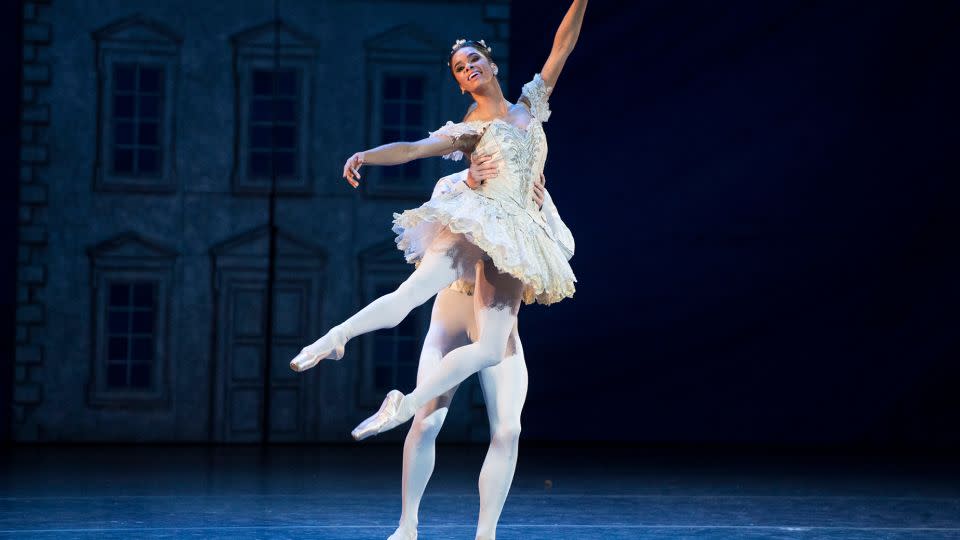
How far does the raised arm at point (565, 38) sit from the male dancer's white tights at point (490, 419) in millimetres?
764

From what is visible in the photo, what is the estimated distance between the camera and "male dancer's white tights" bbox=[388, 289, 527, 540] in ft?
12.1

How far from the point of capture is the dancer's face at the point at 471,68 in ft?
12.1

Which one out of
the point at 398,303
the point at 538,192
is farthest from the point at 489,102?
the point at 398,303

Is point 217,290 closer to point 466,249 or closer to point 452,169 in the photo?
point 452,169

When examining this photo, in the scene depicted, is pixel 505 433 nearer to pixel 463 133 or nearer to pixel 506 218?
pixel 506 218

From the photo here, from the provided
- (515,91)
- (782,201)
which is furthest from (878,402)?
(515,91)

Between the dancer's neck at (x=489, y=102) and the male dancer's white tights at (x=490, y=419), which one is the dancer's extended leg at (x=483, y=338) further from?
the dancer's neck at (x=489, y=102)

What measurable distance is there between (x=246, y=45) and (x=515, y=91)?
171 cm

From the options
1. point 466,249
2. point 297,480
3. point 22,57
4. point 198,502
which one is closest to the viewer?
point 466,249

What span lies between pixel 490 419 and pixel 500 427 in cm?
5

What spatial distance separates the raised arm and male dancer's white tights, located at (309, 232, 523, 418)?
69cm

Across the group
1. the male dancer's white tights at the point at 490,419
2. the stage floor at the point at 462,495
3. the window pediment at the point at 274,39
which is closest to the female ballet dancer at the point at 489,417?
the male dancer's white tights at the point at 490,419

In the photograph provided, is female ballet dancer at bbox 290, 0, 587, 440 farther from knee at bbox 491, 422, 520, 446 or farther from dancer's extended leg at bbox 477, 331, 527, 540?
knee at bbox 491, 422, 520, 446

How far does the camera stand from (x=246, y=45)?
770cm
